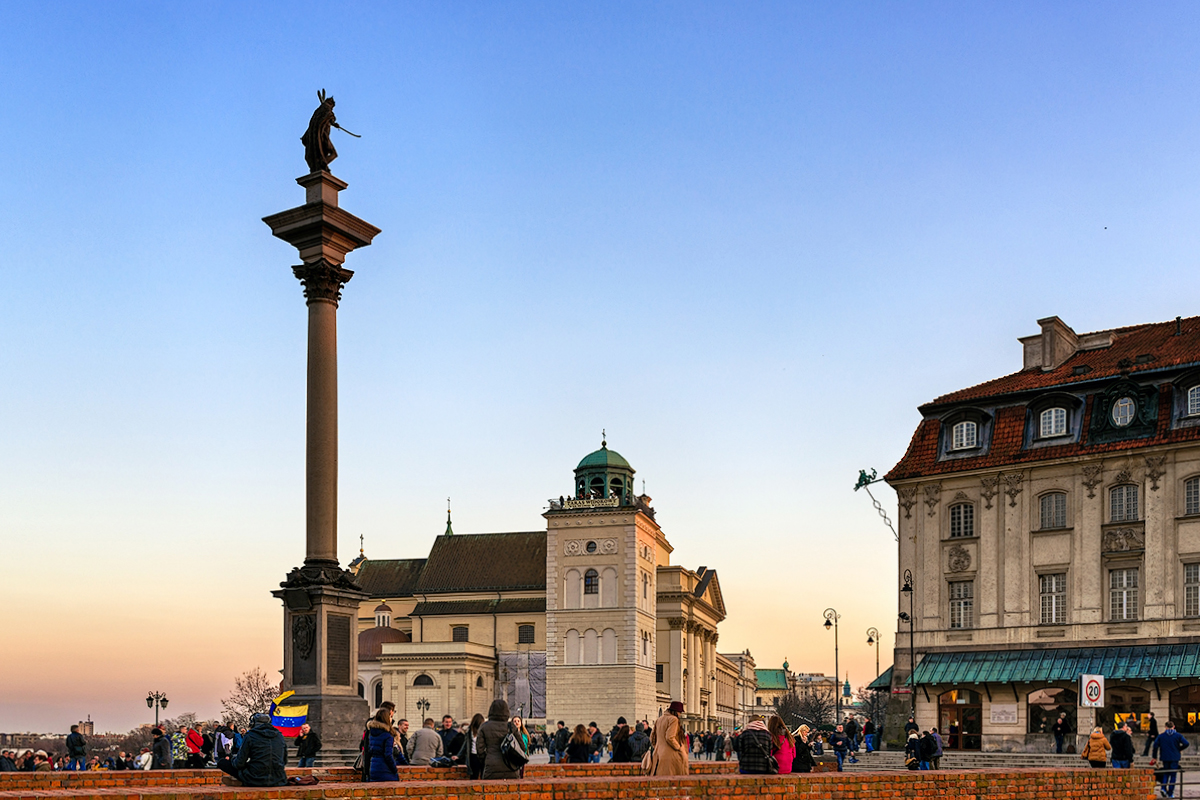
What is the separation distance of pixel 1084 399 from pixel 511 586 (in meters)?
74.6

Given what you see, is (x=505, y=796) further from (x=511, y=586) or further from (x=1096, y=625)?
(x=511, y=586)

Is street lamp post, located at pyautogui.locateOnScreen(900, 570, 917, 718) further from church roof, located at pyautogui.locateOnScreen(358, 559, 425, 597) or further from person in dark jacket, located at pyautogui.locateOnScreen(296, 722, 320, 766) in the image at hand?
church roof, located at pyautogui.locateOnScreen(358, 559, 425, 597)

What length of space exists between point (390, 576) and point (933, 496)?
8164cm

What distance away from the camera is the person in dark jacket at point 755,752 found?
15.6 metres

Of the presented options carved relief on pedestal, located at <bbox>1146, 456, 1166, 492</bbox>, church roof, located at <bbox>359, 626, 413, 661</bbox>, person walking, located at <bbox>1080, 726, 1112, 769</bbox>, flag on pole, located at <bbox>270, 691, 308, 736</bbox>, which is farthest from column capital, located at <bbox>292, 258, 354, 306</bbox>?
church roof, located at <bbox>359, 626, 413, 661</bbox>

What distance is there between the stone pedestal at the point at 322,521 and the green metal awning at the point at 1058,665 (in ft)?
95.8

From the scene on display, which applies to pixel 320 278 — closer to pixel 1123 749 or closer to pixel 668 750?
pixel 668 750

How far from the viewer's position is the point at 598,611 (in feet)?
334

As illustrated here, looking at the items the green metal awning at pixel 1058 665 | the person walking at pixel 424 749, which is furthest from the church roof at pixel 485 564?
the person walking at pixel 424 749

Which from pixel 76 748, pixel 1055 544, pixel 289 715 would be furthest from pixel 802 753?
pixel 1055 544

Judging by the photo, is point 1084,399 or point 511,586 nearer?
point 1084,399

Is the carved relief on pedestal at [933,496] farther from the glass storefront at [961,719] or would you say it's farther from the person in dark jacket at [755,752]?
the person in dark jacket at [755,752]

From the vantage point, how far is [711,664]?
440ft

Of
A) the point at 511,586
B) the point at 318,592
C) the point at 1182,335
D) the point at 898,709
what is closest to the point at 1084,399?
the point at 1182,335
